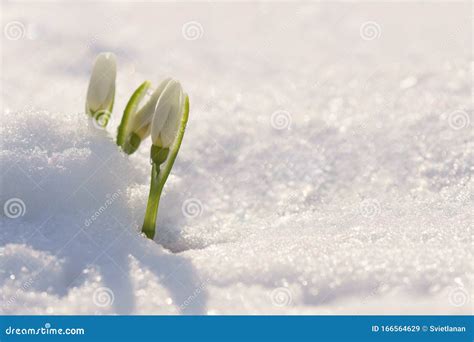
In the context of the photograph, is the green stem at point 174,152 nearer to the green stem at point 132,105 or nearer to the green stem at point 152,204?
the green stem at point 152,204

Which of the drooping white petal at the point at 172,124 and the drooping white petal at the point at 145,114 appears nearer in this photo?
the drooping white petal at the point at 172,124

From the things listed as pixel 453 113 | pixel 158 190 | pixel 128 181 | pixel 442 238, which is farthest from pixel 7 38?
pixel 442 238

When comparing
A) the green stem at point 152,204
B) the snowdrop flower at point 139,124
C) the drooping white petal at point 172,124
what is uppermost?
the drooping white petal at point 172,124

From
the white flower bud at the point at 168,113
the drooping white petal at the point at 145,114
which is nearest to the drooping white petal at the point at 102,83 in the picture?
the drooping white petal at the point at 145,114

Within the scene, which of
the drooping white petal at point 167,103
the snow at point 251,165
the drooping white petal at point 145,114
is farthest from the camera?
the drooping white petal at point 145,114

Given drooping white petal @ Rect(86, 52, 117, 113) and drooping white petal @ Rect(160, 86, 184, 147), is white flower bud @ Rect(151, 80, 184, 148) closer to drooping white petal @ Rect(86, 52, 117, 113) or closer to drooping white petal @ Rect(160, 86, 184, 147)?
drooping white petal @ Rect(160, 86, 184, 147)

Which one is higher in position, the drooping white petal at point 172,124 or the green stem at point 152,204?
the drooping white petal at point 172,124
